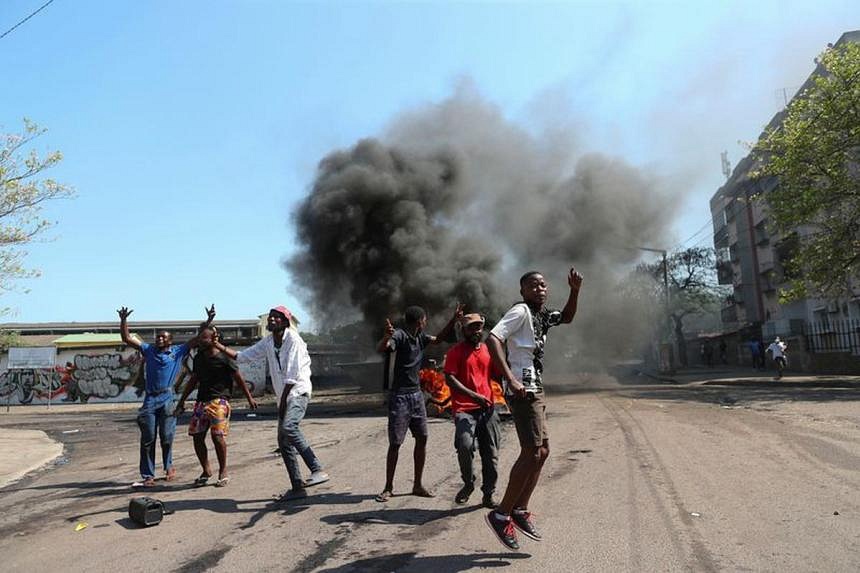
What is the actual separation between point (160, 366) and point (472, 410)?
11.1 feet

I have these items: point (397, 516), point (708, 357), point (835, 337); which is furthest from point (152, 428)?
point (708, 357)

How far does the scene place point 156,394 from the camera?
20.6 feet

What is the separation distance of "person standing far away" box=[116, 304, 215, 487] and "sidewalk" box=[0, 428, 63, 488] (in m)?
2.04

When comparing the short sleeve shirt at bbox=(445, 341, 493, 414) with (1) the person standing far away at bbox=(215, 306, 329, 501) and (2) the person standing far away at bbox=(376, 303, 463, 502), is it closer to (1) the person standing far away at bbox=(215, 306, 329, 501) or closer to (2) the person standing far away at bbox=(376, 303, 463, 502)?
(2) the person standing far away at bbox=(376, 303, 463, 502)

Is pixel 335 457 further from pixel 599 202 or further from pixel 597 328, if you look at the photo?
pixel 597 328

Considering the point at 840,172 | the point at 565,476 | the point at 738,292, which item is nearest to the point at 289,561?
the point at 565,476

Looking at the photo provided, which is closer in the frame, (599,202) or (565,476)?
(565,476)

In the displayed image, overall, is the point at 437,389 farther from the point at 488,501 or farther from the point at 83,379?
the point at 83,379

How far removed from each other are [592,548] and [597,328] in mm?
34052

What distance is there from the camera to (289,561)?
3.69 meters

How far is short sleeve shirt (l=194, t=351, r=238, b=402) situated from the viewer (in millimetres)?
5910

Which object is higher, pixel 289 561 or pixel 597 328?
pixel 597 328

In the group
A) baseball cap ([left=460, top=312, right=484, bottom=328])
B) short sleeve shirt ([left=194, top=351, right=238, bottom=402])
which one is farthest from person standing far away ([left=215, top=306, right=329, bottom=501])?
baseball cap ([left=460, top=312, right=484, bottom=328])

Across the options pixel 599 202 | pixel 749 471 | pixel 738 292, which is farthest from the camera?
pixel 738 292
